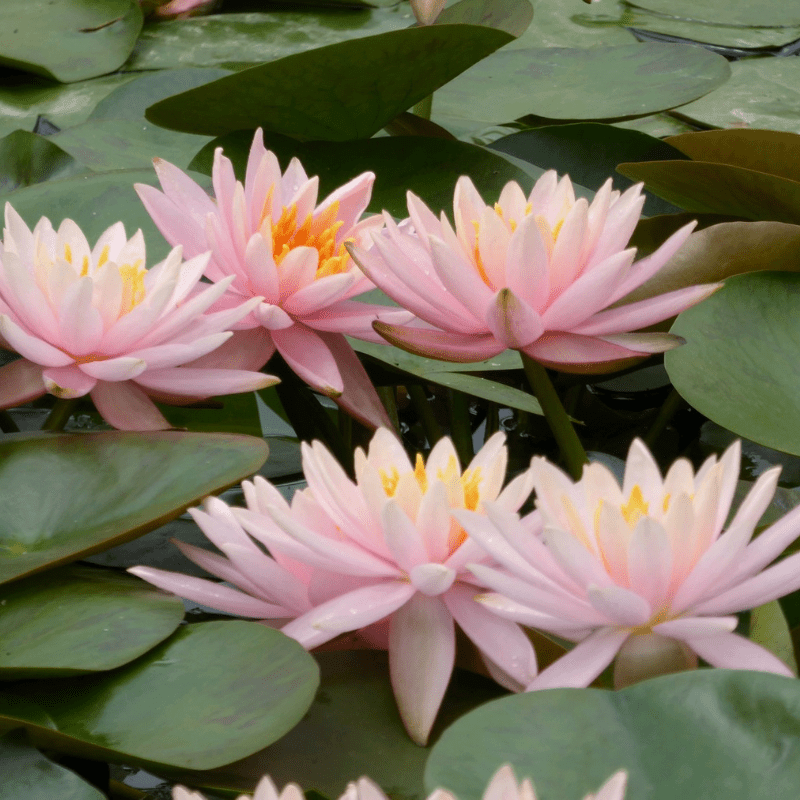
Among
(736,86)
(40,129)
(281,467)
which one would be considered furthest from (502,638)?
(736,86)

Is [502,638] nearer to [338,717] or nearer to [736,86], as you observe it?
[338,717]

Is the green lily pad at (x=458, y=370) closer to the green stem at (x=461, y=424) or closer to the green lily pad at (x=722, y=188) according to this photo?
the green stem at (x=461, y=424)

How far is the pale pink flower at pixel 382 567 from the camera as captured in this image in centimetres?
53

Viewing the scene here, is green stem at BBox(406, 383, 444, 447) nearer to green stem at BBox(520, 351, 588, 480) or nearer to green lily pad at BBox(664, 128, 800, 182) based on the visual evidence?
green stem at BBox(520, 351, 588, 480)

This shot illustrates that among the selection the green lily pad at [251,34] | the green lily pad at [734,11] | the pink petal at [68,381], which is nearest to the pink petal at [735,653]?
the pink petal at [68,381]

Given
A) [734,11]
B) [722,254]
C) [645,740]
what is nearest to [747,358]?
[722,254]

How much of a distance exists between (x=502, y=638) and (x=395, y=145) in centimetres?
72

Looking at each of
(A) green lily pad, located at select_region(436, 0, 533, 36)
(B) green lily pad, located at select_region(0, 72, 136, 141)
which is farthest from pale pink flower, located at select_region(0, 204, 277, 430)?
(B) green lily pad, located at select_region(0, 72, 136, 141)

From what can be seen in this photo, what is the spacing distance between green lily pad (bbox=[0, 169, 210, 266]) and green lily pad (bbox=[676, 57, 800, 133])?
1110 millimetres

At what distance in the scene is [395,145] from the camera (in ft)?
3.66

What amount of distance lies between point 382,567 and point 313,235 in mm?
370

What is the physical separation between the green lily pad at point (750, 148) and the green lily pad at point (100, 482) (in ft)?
2.25

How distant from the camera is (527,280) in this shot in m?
0.67

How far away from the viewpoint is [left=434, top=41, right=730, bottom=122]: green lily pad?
1.39 meters
